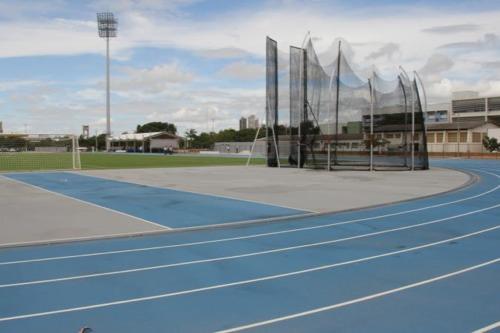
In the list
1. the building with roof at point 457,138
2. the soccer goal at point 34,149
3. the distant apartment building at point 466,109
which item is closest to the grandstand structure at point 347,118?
the soccer goal at point 34,149

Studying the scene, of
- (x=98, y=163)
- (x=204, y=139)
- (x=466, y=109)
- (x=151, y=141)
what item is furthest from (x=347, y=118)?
(x=204, y=139)

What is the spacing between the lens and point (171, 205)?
47.8 ft

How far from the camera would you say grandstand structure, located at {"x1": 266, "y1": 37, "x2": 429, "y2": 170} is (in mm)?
30562

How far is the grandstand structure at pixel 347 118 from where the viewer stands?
30.6 meters

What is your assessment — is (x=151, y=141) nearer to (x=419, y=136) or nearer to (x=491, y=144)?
(x=491, y=144)

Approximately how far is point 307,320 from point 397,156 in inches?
1062

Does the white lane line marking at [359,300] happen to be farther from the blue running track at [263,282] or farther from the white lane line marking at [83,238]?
the white lane line marking at [83,238]

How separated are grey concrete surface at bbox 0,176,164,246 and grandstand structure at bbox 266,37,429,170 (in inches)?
727

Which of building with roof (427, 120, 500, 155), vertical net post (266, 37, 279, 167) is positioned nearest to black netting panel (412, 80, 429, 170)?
vertical net post (266, 37, 279, 167)

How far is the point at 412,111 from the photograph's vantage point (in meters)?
29.9

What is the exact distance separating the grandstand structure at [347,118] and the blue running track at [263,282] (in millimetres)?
20703

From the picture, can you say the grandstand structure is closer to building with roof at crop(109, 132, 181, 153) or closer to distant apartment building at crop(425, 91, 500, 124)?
building with roof at crop(109, 132, 181, 153)

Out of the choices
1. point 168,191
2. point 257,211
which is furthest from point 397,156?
point 257,211

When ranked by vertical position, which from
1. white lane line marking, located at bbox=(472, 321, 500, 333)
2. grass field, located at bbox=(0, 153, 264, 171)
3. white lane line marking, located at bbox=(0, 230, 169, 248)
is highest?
grass field, located at bbox=(0, 153, 264, 171)
